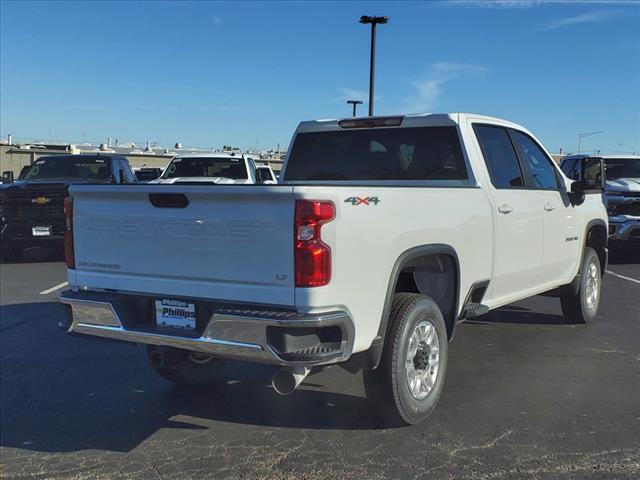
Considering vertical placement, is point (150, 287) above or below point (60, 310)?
above

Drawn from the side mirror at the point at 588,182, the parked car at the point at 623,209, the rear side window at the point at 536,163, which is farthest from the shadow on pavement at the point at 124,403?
the parked car at the point at 623,209

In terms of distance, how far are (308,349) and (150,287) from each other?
3.56 ft

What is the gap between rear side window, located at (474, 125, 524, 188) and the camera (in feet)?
16.9

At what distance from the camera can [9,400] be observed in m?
4.85

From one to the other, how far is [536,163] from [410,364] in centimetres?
274

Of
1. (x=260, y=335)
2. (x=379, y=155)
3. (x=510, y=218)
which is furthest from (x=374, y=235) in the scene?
(x=379, y=155)

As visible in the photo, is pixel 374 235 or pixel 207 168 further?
pixel 207 168

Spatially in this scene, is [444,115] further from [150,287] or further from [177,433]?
[177,433]

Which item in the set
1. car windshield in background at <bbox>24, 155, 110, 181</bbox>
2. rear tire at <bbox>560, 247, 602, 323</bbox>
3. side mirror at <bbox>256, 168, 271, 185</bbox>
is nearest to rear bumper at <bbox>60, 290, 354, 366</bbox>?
rear tire at <bbox>560, 247, 602, 323</bbox>

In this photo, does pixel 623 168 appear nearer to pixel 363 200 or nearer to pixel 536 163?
pixel 536 163

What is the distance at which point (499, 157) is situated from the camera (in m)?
5.34

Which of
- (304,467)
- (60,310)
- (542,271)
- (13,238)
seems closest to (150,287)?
(304,467)

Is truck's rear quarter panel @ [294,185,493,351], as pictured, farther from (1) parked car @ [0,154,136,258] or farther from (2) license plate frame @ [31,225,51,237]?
(2) license plate frame @ [31,225,51,237]

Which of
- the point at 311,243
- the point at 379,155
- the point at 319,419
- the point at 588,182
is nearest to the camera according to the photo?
the point at 311,243
